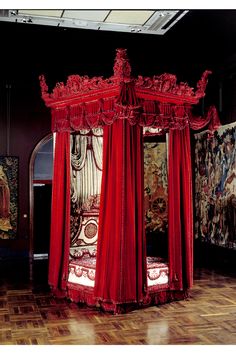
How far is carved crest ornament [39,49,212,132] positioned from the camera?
495 cm

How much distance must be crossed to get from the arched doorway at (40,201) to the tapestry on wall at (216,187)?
2.81 metres

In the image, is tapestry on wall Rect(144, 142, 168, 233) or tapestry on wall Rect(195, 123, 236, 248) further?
tapestry on wall Rect(144, 142, 168, 233)

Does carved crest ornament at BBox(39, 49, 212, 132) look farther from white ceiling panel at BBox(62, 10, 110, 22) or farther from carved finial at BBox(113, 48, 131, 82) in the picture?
white ceiling panel at BBox(62, 10, 110, 22)

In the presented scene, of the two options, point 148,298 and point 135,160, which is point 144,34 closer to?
point 135,160

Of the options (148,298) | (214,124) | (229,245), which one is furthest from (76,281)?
(229,245)

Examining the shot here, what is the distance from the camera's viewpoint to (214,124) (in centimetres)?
586

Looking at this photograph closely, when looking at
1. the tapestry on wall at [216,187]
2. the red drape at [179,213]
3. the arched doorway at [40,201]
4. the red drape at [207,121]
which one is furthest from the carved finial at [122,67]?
the arched doorway at [40,201]

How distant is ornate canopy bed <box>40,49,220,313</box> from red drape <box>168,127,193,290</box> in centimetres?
1

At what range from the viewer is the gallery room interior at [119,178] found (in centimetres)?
491

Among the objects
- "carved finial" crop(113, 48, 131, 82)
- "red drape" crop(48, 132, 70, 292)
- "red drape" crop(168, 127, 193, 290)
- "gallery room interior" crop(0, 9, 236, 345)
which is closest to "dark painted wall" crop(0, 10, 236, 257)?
"gallery room interior" crop(0, 9, 236, 345)

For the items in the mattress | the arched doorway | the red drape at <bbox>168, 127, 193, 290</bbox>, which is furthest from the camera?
the arched doorway

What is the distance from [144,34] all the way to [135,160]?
2.58 meters

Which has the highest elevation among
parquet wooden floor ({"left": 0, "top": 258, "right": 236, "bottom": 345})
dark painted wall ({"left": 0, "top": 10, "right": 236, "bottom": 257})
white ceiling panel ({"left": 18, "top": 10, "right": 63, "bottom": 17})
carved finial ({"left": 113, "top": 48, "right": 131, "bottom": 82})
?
white ceiling panel ({"left": 18, "top": 10, "right": 63, "bottom": 17})

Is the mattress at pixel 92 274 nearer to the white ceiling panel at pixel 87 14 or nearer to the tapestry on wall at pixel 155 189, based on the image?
the white ceiling panel at pixel 87 14
